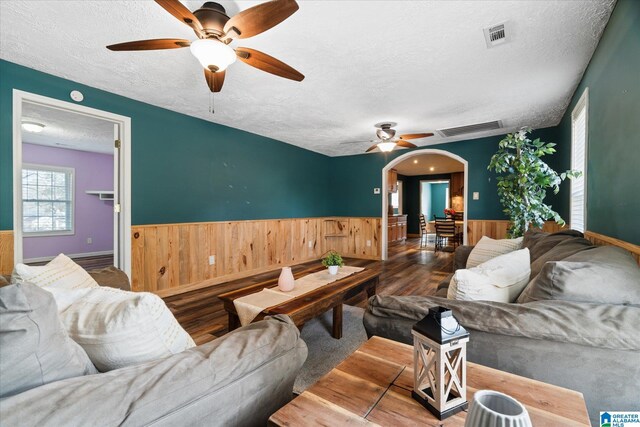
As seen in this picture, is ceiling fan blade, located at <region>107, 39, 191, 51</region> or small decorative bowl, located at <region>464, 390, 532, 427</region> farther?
ceiling fan blade, located at <region>107, 39, 191, 51</region>

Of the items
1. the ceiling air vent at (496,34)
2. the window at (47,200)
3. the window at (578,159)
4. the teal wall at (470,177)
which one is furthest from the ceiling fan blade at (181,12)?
the window at (47,200)

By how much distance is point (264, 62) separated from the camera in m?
2.07

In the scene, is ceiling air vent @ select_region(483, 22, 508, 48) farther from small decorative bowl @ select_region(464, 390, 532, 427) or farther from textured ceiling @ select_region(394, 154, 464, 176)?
textured ceiling @ select_region(394, 154, 464, 176)

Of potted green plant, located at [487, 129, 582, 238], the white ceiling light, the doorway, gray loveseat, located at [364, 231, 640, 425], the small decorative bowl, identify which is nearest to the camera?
the small decorative bowl

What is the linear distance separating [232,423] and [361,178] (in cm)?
604

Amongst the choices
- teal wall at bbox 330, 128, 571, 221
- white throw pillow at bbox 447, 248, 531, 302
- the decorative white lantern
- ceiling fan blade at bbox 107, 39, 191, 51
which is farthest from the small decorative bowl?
teal wall at bbox 330, 128, 571, 221

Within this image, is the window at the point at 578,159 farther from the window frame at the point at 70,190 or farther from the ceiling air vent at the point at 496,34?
the window frame at the point at 70,190

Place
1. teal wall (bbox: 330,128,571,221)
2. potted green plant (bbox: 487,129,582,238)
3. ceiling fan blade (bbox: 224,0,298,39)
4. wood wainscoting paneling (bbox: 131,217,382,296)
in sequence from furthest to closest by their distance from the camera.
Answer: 1. teal wall (bbox: 330,128,571,221)
2. wood wainscoting paneling (bbox: 131,217,382,296)
3. potted green plant (bbox: 487,129,582,238)
4. ceiling fan blade (bbox: 224,0,298,39)

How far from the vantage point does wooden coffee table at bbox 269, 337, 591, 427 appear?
724mm

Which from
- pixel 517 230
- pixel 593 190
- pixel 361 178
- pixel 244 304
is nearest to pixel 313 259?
pixel 361 178

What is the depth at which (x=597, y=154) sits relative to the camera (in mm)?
2133

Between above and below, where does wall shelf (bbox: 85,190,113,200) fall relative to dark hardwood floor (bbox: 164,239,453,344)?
above

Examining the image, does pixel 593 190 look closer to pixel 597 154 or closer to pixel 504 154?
pixel 597 154

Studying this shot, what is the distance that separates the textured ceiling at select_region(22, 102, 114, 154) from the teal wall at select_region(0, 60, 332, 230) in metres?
0.58
